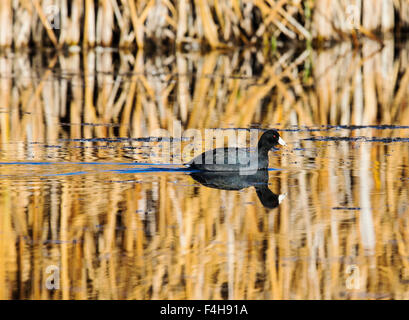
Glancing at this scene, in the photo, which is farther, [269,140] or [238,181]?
[269,140]

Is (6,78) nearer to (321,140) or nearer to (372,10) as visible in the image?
(321,140)

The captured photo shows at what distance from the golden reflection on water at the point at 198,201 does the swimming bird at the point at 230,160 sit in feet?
0.57

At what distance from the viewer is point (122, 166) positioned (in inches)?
310

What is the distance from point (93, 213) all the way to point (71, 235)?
557 millimetres

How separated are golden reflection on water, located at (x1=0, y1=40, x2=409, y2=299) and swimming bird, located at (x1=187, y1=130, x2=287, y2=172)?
6.9 inches

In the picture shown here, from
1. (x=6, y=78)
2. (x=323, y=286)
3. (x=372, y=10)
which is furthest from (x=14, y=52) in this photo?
(x=323, y=286)

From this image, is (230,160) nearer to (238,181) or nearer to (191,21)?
(238,181)

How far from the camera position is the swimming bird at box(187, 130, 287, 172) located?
753cm

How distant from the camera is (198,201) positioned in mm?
6613

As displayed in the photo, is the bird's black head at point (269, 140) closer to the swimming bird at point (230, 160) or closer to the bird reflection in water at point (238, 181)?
the swimming bird at point (230, 160)

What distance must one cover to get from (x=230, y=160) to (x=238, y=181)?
0.22 metres

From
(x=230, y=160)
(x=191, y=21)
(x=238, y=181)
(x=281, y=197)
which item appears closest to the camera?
(x=281, y=197)

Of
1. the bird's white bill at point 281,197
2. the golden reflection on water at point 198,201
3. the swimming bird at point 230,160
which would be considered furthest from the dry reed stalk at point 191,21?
the bird's white bill at point 281,197

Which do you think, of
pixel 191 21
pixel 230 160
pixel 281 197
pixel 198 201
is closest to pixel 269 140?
pixel 230 160
